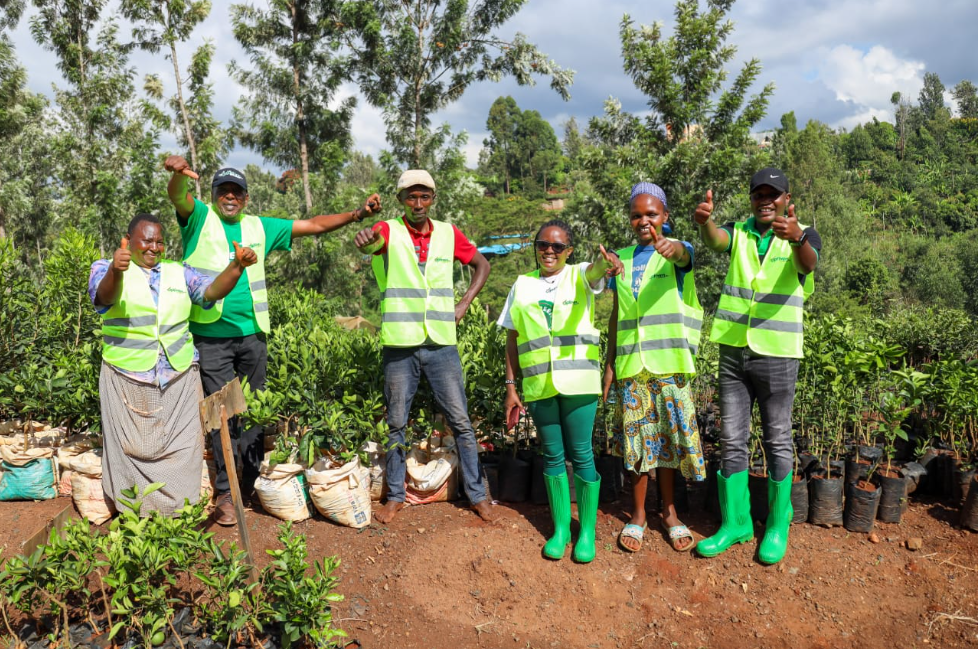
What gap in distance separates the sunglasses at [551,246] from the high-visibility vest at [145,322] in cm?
204

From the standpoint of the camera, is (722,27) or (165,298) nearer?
(165,298)

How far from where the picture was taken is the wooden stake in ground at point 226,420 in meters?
2.90

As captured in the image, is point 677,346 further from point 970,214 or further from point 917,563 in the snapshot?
point 970,214

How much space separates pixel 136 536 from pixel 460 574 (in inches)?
66.6

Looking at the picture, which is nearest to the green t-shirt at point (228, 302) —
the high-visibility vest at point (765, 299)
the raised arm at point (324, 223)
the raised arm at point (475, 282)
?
the raised arm at point (324, 223)

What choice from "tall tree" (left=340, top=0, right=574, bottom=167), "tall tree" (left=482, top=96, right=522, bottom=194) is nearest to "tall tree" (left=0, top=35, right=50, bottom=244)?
"tall tree" (left=340, top=0, right=574, bottom=167)

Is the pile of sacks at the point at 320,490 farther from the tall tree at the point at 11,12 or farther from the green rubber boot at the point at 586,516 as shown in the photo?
the tall tree at the point at 11,12

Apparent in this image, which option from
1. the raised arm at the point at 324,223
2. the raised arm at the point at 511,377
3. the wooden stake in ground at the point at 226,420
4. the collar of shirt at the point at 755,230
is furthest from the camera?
the raised arm at the point at 324,223

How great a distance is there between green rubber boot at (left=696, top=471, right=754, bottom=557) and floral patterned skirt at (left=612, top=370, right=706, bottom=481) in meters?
0.21

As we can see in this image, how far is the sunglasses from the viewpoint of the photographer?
352 cm

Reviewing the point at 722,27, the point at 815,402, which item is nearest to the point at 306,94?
the point at 722,27

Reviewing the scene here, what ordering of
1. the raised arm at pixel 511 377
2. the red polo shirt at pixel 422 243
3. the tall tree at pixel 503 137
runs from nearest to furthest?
the raised arm at pixel 511 377, the red polo shirt at pixel 422 243, the tall tree at pixel 503 137

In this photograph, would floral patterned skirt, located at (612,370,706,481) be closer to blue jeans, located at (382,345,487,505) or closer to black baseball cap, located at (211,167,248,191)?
blue jeans, located at (382,345,487,505)

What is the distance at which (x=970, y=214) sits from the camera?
45375mm
